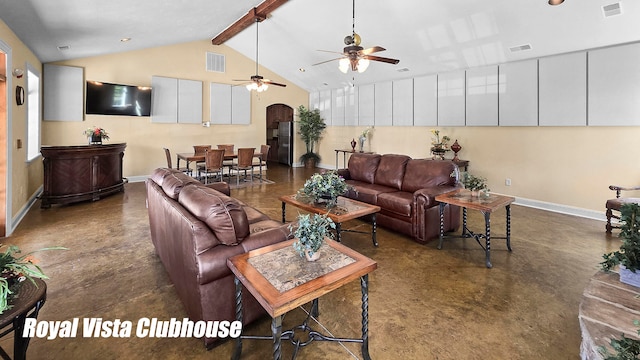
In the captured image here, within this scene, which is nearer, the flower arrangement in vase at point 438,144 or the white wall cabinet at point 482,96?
the white wall cabinet at point 482,96

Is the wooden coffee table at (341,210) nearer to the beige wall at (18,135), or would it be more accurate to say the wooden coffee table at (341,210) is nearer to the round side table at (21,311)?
the round side table at (21,311)

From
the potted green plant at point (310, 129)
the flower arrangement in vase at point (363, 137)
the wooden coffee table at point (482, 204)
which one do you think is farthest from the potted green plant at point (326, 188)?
the potted green plant at point (310, 129)

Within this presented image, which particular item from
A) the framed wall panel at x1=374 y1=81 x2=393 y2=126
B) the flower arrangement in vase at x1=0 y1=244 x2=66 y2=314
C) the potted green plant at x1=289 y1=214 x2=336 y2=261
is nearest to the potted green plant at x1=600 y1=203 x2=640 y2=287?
the potted green plant at x1=289 y1=214 x2=336 y2=261

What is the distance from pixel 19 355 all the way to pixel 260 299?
1129 millimetres

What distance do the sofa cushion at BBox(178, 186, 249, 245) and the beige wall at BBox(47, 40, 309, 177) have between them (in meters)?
6.64

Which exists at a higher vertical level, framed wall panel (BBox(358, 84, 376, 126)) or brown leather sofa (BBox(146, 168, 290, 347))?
framed wall panel (BBox(358, 84, 376, 126))

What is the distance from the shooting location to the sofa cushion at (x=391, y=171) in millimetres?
4543

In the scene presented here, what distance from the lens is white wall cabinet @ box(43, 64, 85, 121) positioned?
251 inches

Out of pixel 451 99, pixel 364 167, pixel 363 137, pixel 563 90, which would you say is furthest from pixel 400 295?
pixel 363 137

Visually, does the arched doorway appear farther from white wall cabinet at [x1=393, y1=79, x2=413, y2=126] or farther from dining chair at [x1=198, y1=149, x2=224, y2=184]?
white wall cabinet at [x1=393, y1=79, x2=413, y2=126]

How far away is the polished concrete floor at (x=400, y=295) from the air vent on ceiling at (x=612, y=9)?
286 centimetres

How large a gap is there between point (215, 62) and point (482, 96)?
6.86m

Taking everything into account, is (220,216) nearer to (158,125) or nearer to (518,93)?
(518,93)

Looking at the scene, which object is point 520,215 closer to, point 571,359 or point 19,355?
point 571,359
